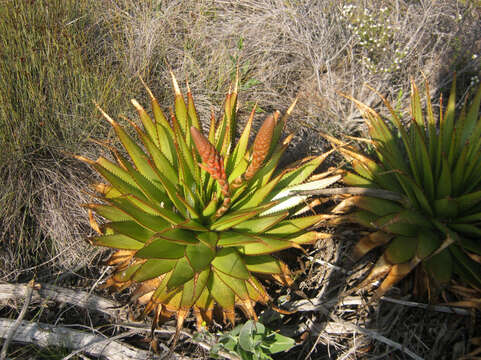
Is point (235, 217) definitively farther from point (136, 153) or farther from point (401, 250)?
point (401, 250)

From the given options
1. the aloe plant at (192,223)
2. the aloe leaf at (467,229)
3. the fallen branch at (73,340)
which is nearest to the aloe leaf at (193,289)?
the aloe plant at (192,223)

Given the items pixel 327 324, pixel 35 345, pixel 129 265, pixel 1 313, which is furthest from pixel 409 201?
pixel 1 313

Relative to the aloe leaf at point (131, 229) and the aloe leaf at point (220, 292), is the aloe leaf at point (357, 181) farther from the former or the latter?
the aloe leaf at point (131, 229)

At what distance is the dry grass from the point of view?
275 cm

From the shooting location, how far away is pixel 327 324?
2.43m

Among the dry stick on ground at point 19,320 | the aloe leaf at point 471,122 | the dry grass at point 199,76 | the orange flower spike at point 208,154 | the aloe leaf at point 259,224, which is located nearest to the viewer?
the orange flower spike at point 208,154

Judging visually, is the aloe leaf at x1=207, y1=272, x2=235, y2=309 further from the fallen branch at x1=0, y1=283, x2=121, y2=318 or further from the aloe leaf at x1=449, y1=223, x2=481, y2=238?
the aloe leaf at x1=449, y1=223, x2=481, y2=238

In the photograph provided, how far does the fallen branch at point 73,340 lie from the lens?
234cm

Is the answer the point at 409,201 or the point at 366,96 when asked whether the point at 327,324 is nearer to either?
the point at 409,201

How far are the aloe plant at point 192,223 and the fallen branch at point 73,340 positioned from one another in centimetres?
37

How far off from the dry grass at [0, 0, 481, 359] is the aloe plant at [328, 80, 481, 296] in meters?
0.42

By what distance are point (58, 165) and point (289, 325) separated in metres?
2.21

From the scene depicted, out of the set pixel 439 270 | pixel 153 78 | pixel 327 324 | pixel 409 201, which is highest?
pixel 153 78

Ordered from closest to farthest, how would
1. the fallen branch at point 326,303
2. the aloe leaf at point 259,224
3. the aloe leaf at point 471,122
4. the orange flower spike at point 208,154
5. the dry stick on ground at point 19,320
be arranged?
the orange flower spike at point 208,154, the aloe leaf at point 259,224, the dry stick on ground at point 19,320, the fallen branch at point 326,303, the aloe leaf at point 471,122
